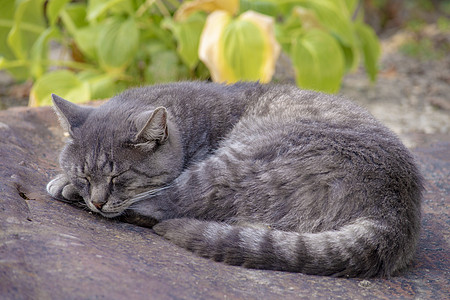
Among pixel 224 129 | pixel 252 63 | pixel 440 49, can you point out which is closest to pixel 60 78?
pixel 252 63

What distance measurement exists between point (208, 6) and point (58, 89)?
180 centimetres

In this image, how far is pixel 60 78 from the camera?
5426 millimetres

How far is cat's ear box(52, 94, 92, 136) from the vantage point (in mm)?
2936

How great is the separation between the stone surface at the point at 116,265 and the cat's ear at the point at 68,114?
0.41 m

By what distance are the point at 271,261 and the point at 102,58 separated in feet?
12.1

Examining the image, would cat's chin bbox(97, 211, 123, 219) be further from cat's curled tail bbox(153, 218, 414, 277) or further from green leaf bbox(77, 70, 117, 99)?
green leaf bbox(77, 70, 117, 99)

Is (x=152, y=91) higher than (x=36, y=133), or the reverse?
(x=152, y=91)

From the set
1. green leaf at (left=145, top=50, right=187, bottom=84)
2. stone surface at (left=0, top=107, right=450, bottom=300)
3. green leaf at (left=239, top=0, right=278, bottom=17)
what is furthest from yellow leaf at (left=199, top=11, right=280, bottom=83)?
stone surface at (left=0, top=107, right=450, bottom=300)

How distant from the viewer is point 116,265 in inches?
82.8

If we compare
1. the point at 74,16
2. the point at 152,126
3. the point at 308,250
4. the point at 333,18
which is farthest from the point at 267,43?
the point at 308,250

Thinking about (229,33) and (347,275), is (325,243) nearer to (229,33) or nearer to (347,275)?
(347,275)

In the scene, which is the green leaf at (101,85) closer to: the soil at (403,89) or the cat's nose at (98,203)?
the soil at (403,89)

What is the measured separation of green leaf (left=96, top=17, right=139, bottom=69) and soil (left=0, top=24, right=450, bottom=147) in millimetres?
1788

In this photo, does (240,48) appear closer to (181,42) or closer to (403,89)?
(181,42)
